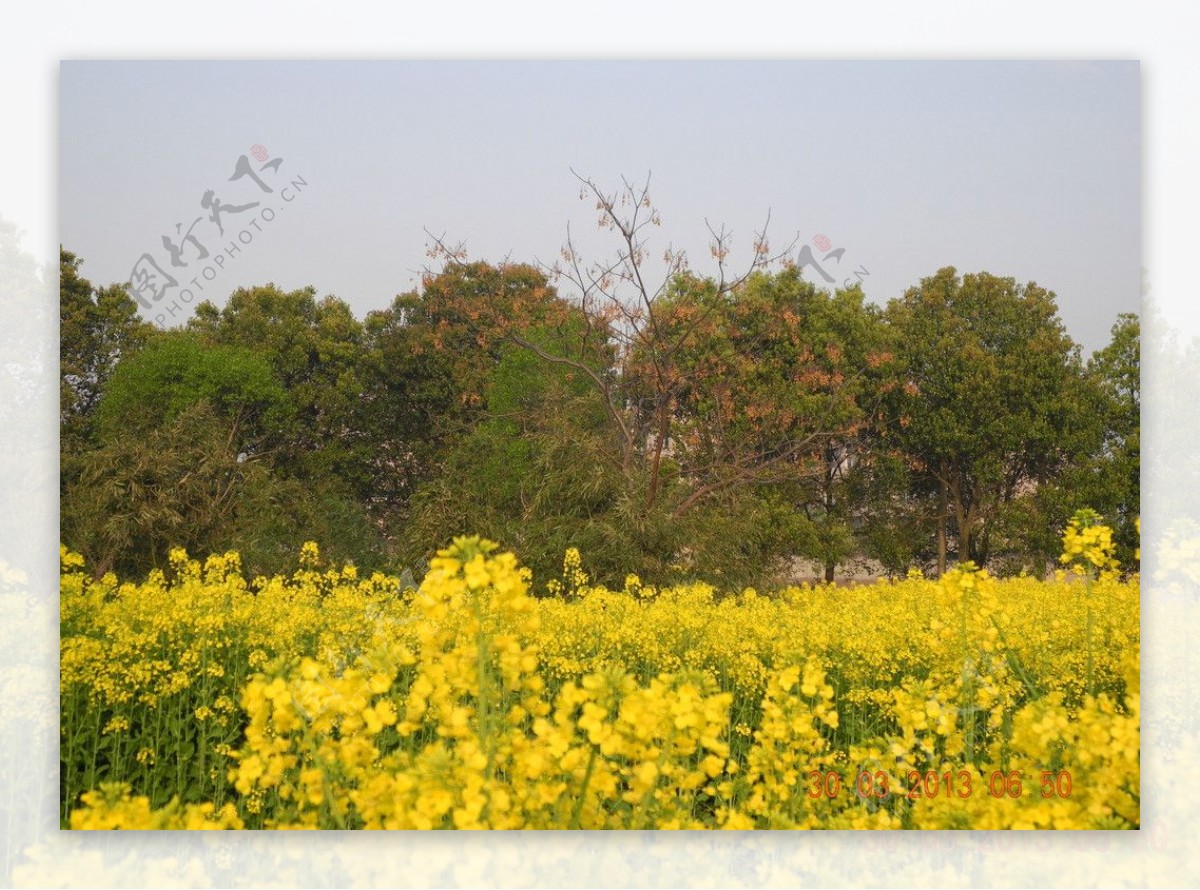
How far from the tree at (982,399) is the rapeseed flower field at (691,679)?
0.87 ft

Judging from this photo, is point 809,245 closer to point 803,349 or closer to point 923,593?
point 803,349

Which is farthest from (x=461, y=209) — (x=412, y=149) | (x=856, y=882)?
(x=856, y=882)

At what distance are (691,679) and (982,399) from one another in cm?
170

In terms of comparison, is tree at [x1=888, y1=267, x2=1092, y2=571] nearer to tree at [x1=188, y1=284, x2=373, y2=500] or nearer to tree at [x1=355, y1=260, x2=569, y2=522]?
tree at [x1=355, y1=260, x2=569, y2=522]

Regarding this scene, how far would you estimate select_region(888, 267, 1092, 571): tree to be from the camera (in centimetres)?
366

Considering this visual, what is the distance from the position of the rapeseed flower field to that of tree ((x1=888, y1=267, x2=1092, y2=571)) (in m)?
0.26

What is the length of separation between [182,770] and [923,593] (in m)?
2.62

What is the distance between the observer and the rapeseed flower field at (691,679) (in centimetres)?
311

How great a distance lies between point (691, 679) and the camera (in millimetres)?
2715

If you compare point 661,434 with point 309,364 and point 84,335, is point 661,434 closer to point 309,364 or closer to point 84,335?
point 309,364

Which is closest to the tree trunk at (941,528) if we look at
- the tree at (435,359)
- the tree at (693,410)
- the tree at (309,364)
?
the tree at (693,410)

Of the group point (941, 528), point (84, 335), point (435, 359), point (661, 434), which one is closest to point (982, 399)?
point (941, 528)

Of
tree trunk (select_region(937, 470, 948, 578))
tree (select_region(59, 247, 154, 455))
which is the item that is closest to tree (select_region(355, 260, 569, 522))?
tree (select_region(59, 247, 154, 455))

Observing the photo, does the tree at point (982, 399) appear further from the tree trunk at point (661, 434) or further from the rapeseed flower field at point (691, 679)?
the tree trunk at point (661, 434)
